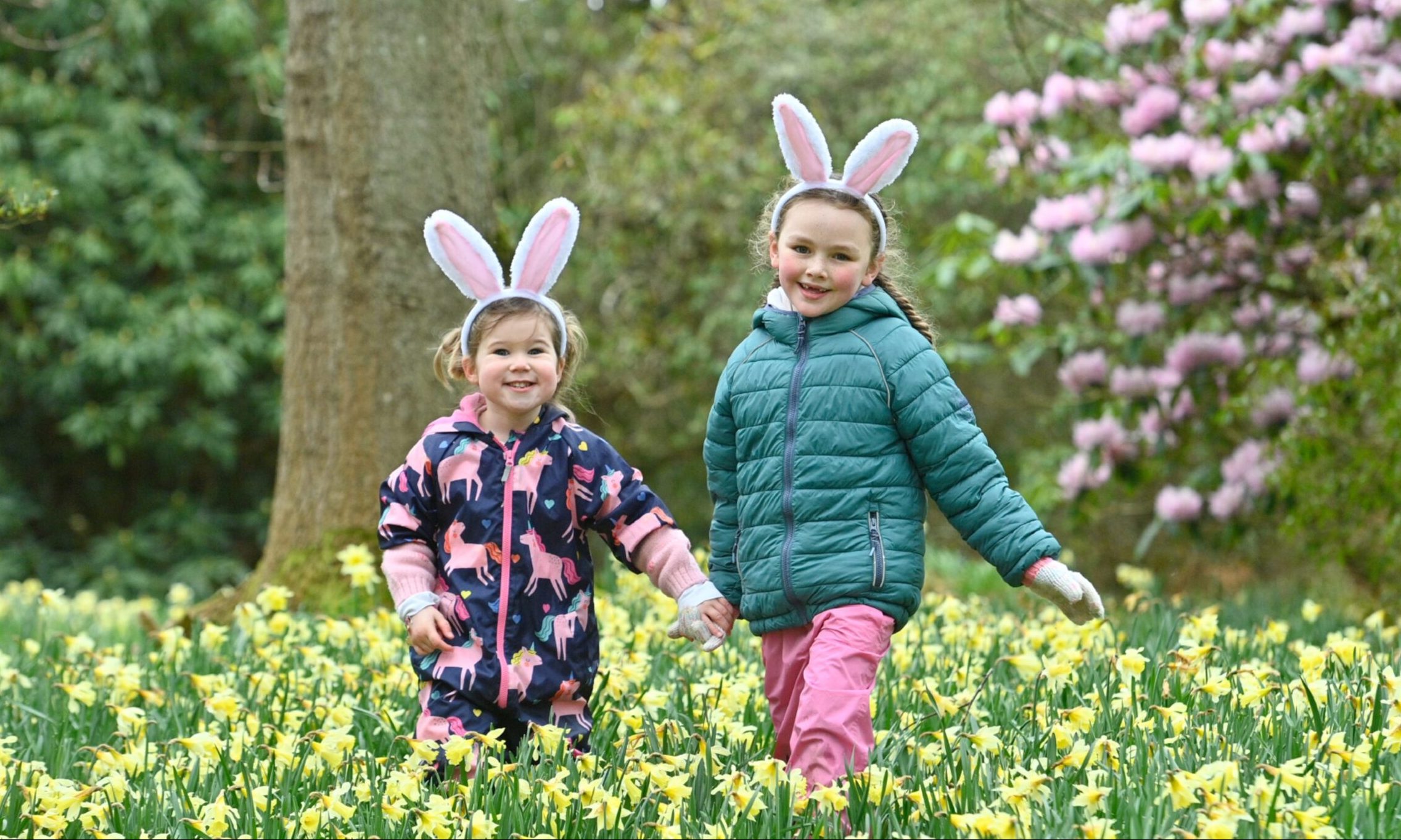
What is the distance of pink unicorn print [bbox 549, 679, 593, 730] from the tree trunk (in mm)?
2286

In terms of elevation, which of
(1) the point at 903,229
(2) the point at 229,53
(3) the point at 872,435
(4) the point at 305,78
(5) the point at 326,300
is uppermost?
(2) the point at 229,53

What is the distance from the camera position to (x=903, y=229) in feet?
36.6

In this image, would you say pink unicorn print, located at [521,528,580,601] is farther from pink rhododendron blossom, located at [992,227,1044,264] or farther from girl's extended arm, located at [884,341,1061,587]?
pink rhododendron blossom, located at [992,227,1044,264]

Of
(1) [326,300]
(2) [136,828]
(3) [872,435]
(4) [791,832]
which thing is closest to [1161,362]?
(1) [326,300]

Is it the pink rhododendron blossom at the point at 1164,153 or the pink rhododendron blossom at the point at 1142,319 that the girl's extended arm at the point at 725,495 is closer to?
the pink rhododendron blossom at the point at 1164,153

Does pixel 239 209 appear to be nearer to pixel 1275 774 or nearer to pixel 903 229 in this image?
pixel 903 229

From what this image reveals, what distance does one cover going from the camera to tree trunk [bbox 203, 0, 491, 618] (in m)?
5.24

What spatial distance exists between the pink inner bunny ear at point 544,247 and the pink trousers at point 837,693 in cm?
94

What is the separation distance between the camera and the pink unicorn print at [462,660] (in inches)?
→ 118

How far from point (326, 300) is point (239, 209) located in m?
8.10

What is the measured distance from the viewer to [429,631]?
9.78 ft

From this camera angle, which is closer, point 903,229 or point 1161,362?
point 1161,362

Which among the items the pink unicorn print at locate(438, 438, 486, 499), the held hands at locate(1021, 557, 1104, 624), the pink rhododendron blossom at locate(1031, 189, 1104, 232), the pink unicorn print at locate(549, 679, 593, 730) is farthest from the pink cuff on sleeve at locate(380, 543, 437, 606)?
the pink rhododendron blossom at locate(1031, 189, 1104, 232)

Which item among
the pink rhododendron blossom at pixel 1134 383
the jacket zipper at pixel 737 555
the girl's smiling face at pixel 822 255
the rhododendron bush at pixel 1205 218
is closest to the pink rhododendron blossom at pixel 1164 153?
the rhododendron bush at pixel 1205 218
